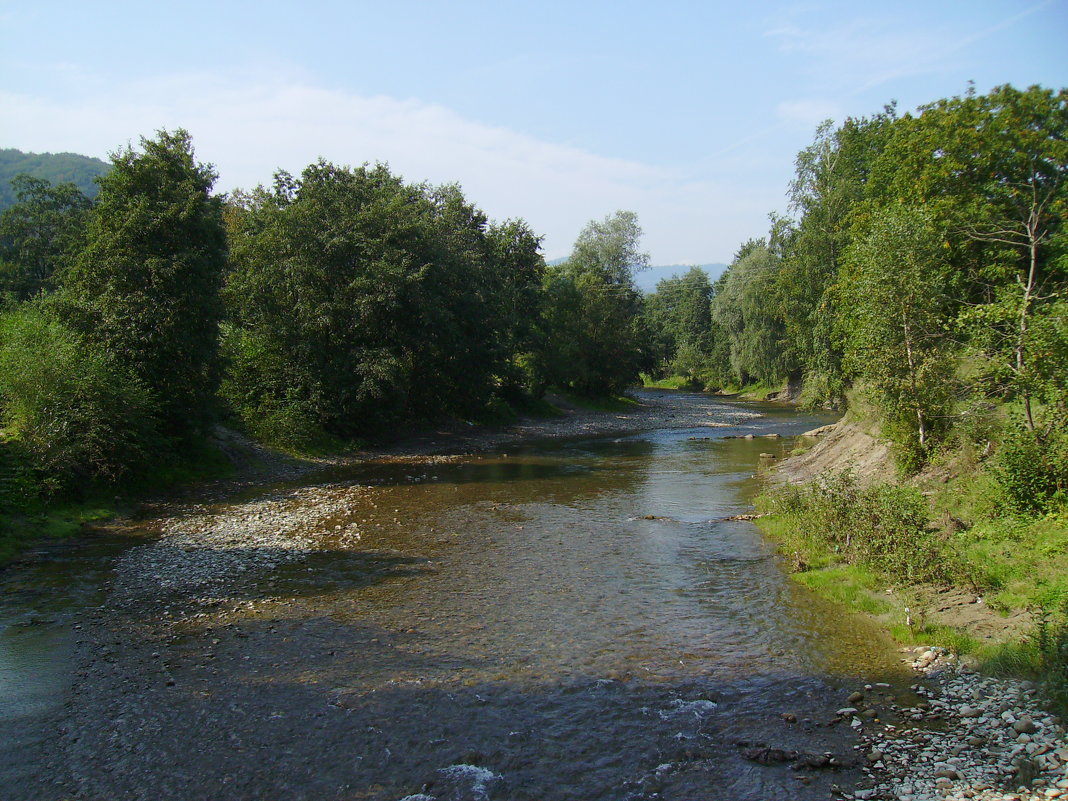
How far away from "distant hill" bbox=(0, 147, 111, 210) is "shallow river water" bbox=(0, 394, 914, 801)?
172 meters

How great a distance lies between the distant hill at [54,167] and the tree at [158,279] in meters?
152

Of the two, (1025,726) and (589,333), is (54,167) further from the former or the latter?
(1025,726)

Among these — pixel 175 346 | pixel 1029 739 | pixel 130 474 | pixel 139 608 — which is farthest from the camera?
pixel 175 346

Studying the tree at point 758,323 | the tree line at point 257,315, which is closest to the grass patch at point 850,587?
the tree line at point 257,315

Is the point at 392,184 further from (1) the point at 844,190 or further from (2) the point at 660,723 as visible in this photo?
(2) the point at 660,723

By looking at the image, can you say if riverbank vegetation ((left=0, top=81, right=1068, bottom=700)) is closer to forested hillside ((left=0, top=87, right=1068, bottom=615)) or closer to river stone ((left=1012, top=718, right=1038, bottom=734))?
forested hillside ((left=0, top=87, right=1068, bottom=615))

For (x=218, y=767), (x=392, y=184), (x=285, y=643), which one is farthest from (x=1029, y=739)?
(x=392, y=184)

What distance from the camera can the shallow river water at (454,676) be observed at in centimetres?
895

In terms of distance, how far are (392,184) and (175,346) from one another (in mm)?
26243

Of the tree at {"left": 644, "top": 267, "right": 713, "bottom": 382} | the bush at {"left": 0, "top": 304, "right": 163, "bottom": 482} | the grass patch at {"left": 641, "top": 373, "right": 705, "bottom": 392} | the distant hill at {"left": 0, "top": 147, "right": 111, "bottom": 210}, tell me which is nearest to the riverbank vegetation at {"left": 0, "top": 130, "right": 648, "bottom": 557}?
the bush at {"left": 0, "top": 304, "right": 163, "bottom": 482}

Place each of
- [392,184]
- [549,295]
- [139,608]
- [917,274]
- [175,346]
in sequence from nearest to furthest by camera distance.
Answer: [139,608] → [917,274] → [175,346] → [392,184] → [549,295]

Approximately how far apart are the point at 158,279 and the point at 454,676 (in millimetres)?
23530

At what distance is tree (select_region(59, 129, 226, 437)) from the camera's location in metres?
27.8

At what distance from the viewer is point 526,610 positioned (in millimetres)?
14930
